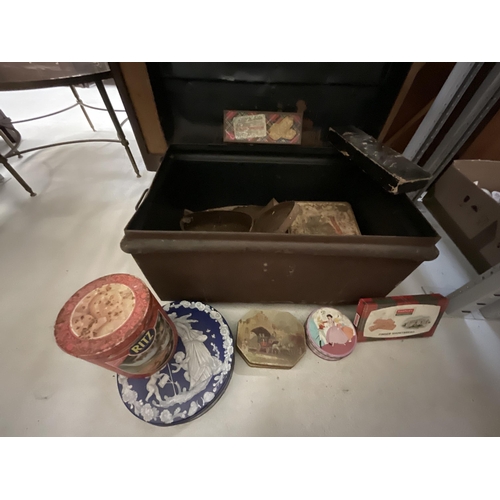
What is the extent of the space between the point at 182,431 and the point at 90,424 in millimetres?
268

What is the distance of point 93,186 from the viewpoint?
1.41 m

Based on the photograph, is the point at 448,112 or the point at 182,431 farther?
the point at 448,112

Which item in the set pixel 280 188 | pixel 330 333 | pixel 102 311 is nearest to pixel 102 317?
pixel 102 311

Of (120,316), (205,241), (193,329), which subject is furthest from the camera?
(193,329)

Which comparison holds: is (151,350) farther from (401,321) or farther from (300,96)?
(300,96)

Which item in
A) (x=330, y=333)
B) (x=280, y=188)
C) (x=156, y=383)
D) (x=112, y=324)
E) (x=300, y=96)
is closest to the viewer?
(x=112, y=324)

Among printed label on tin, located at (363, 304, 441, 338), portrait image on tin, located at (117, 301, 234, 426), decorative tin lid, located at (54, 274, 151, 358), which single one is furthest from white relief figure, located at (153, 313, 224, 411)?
printed label on tin, located at (363, 304, 441, 338)

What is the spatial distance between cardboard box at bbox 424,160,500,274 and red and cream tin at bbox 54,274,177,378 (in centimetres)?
118

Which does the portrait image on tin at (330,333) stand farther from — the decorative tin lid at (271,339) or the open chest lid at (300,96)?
the open chest lid at (300,96)

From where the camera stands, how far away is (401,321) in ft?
2.76

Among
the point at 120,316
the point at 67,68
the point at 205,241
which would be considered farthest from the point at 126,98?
the point at 120,316

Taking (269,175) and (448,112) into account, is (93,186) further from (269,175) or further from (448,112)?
(448,112)

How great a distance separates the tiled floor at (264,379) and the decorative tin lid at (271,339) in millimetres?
46

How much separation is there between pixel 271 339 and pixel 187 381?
280mm
